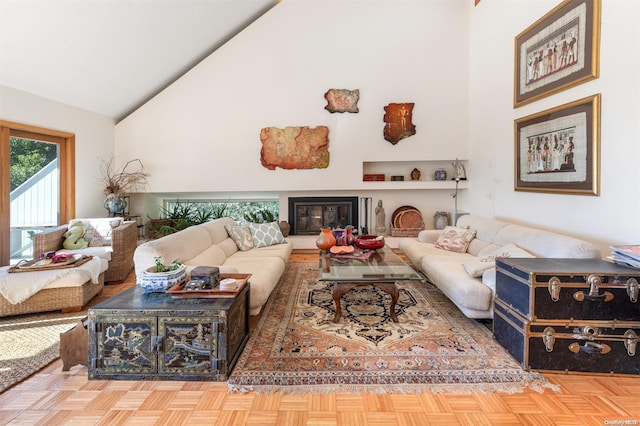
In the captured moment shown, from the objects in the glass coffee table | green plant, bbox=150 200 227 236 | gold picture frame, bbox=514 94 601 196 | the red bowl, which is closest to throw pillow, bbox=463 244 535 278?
the glass coffee table

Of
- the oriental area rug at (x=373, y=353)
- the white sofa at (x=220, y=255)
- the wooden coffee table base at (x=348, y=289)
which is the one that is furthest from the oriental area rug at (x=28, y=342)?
the wooden coffee table base at (x=348, y=289)

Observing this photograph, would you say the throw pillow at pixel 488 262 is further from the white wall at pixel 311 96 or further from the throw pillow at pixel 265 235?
the white wall at pixel 311 96

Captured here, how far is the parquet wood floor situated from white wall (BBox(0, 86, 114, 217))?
3896mm

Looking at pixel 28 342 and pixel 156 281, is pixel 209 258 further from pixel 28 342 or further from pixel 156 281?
pixel 28 342

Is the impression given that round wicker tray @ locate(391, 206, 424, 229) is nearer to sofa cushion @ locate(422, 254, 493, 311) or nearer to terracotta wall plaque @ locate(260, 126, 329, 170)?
terracotta wall plaque @ locate(260, 126, 329, 170)

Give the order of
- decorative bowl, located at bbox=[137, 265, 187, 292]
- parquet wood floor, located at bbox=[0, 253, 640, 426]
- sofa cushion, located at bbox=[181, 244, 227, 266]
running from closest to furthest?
parquet wood floor, located at bbox=[0, 253, 640, 426] → decorative bowl, located at bbox=[137, 265, 187, 292] → sofa cushion, located at bbox=[181, 244, 227, 266]

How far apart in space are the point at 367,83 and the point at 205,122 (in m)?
3.14

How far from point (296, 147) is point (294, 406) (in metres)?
4.68

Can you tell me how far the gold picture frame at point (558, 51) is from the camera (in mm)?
2904

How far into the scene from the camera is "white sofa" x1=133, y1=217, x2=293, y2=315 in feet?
8.63

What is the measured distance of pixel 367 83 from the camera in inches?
227

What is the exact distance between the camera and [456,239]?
13.6 feet

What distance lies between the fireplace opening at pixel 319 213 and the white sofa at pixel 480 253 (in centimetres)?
196

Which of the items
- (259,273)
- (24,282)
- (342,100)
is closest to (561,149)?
(259,273)
